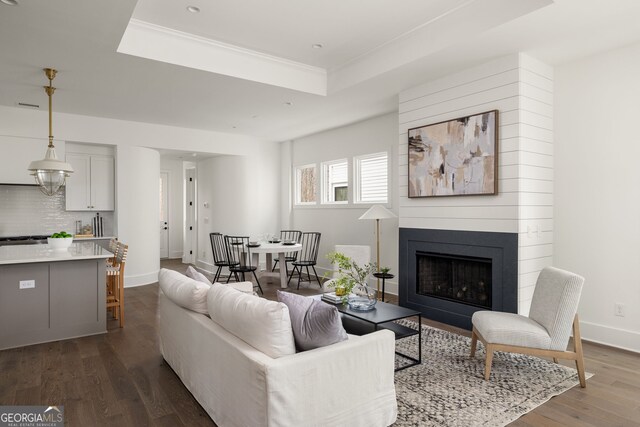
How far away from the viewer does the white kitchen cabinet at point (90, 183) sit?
6.38m

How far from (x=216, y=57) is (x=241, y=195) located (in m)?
3.96

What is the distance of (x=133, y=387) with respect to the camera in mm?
2908

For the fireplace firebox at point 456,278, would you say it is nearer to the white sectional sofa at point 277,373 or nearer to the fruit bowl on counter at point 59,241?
the white sectional sofa at point 277,373

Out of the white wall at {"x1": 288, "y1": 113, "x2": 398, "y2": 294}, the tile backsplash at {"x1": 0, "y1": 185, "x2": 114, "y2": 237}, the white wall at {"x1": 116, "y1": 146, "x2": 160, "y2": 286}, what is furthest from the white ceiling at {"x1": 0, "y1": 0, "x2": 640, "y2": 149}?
the tile backsplash at {"x1": 0, "y1": 185, "x2": 114, "y2": 237}

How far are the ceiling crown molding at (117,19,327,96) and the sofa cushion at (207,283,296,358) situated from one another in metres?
2.92

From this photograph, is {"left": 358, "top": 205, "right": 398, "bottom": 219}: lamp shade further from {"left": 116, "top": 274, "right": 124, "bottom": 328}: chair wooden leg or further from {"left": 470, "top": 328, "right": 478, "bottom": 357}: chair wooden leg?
{"left": 116, "top": 274, "right": 124, "bottom": 328}: chair wooden leg

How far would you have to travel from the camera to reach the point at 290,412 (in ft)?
6.34

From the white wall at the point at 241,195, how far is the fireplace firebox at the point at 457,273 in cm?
397

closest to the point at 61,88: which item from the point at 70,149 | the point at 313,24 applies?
the point at 70,149

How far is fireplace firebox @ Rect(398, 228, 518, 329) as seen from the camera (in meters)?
3.90

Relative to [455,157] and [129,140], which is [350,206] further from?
[129,140]

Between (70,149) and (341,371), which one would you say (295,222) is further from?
(341,371)

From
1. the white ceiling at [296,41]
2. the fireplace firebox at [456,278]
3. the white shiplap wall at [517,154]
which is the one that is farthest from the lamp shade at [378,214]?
the white ceiling at [296,41]

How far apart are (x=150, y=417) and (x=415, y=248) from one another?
11.1 feet
